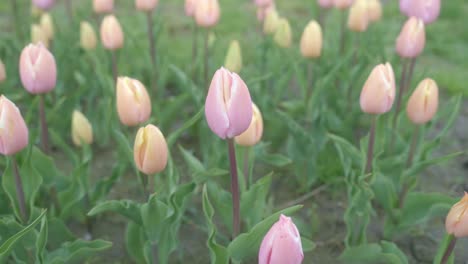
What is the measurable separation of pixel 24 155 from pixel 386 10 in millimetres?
3338

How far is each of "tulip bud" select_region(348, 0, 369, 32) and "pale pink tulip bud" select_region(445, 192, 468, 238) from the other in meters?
1.26

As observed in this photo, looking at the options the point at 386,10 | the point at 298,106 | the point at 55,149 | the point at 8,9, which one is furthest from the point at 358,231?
the point at 8,9

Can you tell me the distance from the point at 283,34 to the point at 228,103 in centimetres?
142

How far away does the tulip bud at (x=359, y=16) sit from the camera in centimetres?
256

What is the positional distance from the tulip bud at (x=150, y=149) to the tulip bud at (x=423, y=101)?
880 millimetres

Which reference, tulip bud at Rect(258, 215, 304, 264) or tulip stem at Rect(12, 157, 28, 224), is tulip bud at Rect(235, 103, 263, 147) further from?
tulip stem at Rect(12, 157, 28, 224)

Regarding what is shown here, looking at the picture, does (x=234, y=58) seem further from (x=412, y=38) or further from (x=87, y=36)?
(x=87, y=36)

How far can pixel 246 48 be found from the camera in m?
3.82

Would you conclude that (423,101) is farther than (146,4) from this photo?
No

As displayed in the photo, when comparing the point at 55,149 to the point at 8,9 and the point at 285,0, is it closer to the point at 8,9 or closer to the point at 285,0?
the point at 8,9

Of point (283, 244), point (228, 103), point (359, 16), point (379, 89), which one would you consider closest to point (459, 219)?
point (379, 89)

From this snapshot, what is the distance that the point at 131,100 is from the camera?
177cm

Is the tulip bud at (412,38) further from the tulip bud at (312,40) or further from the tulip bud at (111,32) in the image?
the tulip bud at (111,32)

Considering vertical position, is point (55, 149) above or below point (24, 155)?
below
